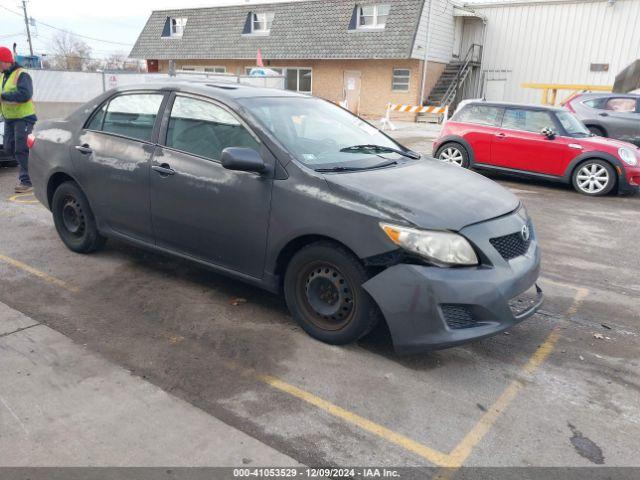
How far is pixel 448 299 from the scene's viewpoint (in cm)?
311

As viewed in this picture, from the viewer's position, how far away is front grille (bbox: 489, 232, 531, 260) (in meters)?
3.38

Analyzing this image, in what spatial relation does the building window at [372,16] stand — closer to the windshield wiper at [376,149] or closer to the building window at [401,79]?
the building window at [401,79]

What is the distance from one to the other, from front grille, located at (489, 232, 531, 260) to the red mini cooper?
261 inches

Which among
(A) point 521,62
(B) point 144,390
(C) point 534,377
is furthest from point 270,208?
(A) point 521,62

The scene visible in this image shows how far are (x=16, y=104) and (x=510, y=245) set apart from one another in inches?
273

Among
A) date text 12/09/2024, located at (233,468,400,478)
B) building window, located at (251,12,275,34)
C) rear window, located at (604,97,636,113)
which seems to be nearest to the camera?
date text 12/09/2024, located at (233,468,400,478)

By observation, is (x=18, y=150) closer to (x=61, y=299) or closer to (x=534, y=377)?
(x=61, y=299)

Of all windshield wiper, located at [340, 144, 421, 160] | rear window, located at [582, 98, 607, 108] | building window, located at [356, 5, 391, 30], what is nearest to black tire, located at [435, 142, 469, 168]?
rear window, located at [582, 98, 607, 108]

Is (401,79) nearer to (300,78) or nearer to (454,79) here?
(454,79)

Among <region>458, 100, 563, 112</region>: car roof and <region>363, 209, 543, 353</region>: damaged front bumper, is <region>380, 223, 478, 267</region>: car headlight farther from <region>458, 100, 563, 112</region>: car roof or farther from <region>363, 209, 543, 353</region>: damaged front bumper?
<region>458, 100, 563, 112</region>: car roof

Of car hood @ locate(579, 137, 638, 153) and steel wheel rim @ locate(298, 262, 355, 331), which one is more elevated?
car hood @ locate(579, 137, 638, 153)

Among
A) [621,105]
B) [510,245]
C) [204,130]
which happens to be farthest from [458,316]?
[621,105]

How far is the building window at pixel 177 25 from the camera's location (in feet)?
103

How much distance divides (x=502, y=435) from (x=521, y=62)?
2537 cm
